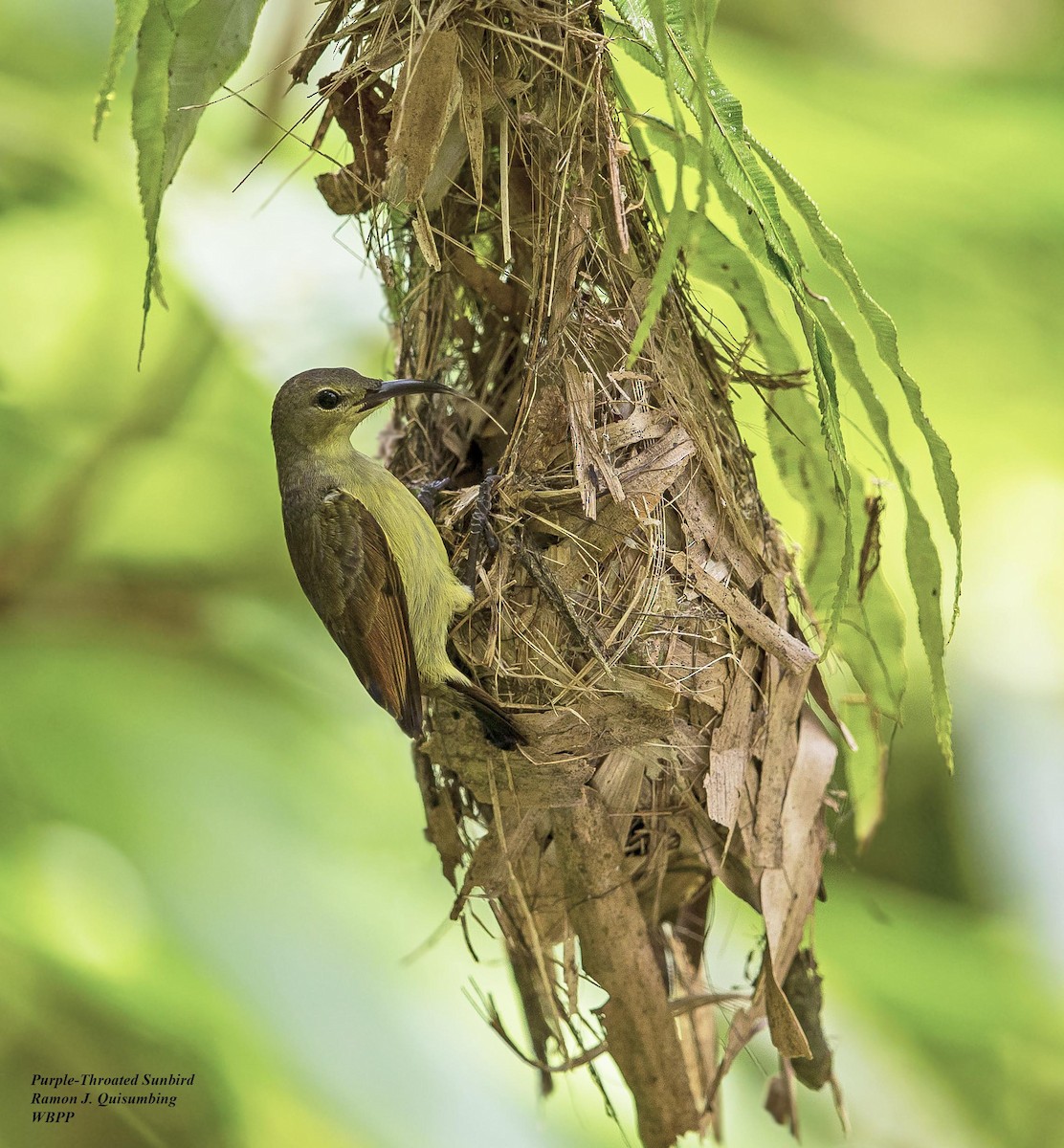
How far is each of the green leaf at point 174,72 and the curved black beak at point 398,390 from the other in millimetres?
496

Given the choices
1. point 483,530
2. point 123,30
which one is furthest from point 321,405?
point 123,30

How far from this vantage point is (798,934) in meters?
1.69

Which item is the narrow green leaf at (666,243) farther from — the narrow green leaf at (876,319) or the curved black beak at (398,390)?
the curved black beak at (398,390)

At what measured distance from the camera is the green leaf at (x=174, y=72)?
134 cm

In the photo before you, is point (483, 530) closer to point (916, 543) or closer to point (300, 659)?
point (916, 543)

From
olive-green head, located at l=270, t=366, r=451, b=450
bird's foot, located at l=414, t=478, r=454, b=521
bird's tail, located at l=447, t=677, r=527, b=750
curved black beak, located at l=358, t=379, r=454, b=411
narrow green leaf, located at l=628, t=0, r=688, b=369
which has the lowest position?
bird's tail, located at l=447, t=677, r=527, b=750

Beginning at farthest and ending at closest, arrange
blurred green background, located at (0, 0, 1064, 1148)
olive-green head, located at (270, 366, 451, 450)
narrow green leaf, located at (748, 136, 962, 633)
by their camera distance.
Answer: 1. blurred green background, located at (0, 0, 1064, 1148)
2. olive-green head, located at (270, 366, 451, 450)
3. narrow green leaf, located at (748, 136, 962, 633)

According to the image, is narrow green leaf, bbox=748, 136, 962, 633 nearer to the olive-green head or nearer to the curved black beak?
the curved black beak

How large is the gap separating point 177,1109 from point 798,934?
161 cm

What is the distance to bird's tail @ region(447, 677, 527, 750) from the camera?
1583mm

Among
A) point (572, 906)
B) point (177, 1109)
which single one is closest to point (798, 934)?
point (572, 906)

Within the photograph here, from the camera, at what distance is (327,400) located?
80.0 inches

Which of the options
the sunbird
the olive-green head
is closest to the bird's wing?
the sunbird

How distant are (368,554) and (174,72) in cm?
81
